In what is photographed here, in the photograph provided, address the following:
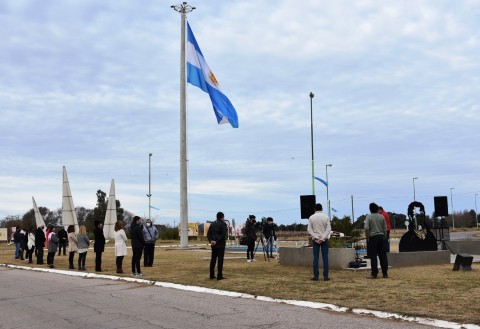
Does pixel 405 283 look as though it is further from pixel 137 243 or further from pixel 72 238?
pixel 72 238

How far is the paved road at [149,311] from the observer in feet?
27.8

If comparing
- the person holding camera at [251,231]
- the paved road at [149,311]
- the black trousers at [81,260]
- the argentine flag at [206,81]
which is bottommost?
the paved road at [149,311]

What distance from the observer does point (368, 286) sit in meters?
12.5

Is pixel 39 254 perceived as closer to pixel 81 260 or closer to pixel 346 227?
pixel 81 260

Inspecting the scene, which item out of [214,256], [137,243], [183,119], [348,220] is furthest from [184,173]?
[214,256]

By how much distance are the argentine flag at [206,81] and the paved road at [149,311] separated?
15125 millimetres

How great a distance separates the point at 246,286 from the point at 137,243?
4827 mm

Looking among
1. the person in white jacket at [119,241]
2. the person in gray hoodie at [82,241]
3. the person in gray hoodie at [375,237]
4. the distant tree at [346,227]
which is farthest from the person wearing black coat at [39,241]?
the person in gray hoodie at [375,237]

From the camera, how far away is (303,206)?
66.1ft

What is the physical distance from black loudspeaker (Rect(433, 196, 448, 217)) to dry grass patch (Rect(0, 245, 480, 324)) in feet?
18.2

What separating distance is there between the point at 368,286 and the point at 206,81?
61.0ft

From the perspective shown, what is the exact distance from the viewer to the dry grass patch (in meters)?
9.48

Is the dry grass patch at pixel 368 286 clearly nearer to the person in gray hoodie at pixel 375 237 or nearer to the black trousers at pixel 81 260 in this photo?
the person in gray hoodie at pixel 375 237

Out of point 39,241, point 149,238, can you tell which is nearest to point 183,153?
point 39,241
